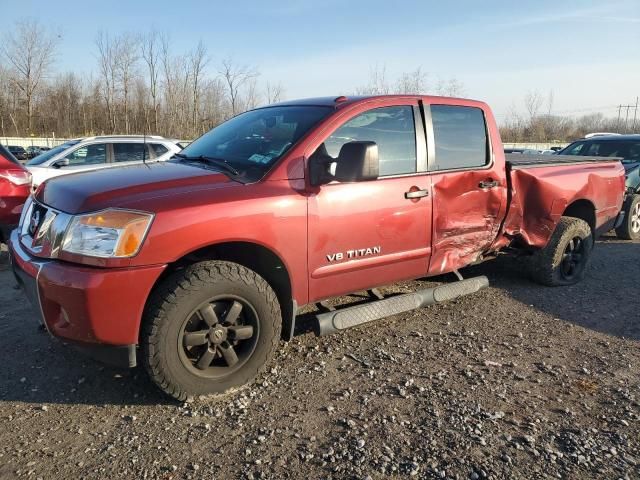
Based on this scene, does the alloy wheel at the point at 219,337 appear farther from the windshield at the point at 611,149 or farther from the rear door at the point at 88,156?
the windshield at the point at 611,149

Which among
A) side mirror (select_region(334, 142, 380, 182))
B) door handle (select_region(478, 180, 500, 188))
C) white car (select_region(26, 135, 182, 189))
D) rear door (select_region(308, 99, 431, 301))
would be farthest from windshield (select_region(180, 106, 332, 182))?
white car (select_region(26, 135, 182, 189))

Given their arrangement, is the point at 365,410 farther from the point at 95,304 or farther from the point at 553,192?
the point at 553,192

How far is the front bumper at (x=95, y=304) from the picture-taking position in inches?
104

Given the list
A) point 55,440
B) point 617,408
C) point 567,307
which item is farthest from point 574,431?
point 55,440

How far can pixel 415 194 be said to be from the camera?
150 inches

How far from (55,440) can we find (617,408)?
3.20 m

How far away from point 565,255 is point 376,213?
2.96 metres

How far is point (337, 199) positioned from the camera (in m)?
3.40

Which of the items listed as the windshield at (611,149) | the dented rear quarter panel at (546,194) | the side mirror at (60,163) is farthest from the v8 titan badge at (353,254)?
the side mirror at (60,163)

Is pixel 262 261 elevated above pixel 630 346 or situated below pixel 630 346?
above

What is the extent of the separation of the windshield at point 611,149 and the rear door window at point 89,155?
9204mm

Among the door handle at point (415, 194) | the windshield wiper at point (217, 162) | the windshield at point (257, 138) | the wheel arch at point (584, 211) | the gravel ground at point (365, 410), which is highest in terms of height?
the windshield at point (257, 138)

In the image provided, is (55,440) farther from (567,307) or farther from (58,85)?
(58,85)

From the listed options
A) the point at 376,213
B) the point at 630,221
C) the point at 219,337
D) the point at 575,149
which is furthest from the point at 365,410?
the point at 575,149
